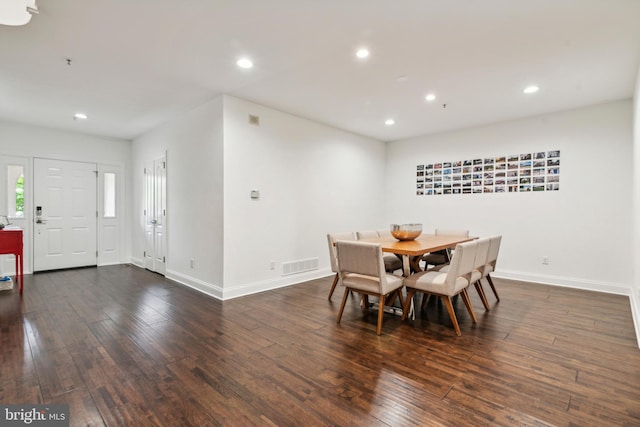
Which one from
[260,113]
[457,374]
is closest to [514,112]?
[260,113]

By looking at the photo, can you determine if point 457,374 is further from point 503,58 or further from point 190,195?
point 190,195

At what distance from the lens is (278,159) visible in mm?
4566

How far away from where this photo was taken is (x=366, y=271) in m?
2.90

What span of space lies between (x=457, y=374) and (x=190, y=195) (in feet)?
13.0

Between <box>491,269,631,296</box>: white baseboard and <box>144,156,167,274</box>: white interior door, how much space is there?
5.62 meters

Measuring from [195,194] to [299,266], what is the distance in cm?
188

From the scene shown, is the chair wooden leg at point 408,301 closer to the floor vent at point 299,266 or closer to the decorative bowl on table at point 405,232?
the decorative bowl on table at point 405,232

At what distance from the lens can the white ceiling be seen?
2264mm

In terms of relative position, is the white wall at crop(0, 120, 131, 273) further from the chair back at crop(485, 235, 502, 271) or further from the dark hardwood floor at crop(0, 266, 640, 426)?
the chair back at crop(485, 235, 502, 271)

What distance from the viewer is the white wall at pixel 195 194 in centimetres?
401

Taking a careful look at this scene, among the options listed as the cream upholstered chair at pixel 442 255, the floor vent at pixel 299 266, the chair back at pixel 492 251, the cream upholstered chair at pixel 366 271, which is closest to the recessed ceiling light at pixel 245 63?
the cream upholstered chair at pixel 366 271

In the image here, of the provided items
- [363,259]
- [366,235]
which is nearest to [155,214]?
[366,235]

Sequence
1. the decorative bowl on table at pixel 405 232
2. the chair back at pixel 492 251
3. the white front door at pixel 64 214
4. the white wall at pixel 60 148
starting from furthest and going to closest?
the white front door at pixel 64 214 → the white wall at pixel 60 148 → the decorative bowl on table at pixel 405 232 → the chair back at pixel 492 251

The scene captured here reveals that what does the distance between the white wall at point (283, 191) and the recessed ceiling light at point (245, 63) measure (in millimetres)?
903
